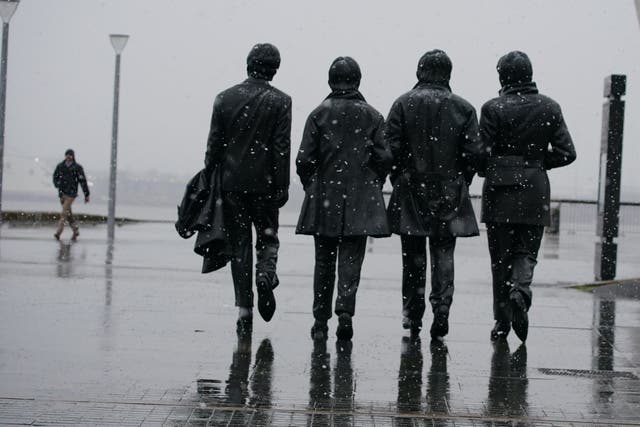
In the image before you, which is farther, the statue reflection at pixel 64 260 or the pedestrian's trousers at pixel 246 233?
the statue reflection at pixel 64 260

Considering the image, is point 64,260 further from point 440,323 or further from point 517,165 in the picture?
point 517,165

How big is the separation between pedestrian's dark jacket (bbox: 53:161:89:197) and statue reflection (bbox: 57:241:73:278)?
10.3 ft

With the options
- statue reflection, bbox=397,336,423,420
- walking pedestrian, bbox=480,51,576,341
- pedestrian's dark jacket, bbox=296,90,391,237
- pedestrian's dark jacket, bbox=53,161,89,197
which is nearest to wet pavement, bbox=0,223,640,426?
statue reflection, bbox=397,336,423,420

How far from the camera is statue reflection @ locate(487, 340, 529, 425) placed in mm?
5937

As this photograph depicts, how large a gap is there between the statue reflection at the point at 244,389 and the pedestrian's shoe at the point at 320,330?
69cm

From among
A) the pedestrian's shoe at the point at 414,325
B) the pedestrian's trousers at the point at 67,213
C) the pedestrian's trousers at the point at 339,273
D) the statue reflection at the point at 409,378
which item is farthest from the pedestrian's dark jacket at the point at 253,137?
the pedestrian's trousers at the point at 67,213

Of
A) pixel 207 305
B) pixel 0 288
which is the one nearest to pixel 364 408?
pixel 207 305

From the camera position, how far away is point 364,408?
5824 mm

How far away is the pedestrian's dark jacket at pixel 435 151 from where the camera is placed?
8414 mm

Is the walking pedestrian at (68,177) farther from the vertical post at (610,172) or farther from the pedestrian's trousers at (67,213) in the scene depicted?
the vertical post at (610,172)

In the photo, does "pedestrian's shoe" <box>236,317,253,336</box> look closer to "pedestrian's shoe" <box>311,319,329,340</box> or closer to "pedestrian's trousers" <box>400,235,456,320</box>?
"pedestrian's shoe" <box>311,319,329,340</box>

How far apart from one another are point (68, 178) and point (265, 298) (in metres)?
15.2

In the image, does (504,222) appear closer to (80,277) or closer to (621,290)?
(621,290)

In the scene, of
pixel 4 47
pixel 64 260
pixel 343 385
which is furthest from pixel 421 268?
pixel 4 47
